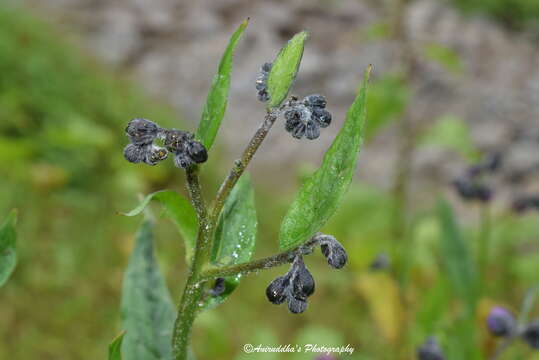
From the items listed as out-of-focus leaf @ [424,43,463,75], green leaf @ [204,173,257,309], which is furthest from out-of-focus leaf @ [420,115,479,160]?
green leaf @ [204,173,257,309]

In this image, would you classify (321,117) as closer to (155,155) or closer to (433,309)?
(155,155)

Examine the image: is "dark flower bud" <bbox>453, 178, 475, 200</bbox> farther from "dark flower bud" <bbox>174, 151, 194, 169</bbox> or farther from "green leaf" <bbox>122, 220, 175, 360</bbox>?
"dark flower bud" <bbox>174, 151, 194, 169</bbox>

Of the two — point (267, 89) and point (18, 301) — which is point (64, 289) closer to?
point (18, 301)

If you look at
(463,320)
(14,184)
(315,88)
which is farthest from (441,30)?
(463,320)

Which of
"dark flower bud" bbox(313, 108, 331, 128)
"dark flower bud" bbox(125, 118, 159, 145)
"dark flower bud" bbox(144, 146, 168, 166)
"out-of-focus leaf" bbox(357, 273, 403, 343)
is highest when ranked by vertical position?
"out-of-focus leaf" bbox(357, 273, 403, 343)

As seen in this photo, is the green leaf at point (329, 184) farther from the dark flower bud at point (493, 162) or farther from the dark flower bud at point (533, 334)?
the dark flower bud at point (493, 162)

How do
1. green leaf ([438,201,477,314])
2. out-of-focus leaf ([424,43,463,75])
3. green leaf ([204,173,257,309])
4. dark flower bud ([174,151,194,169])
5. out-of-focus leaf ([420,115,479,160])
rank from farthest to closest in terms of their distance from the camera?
out-of-focus leaf ([424,43,463,75]) → out-of-focus leaf ([420,115,479,160]) → green leaf ([438,201,477,314]) → green leaf ([204,173,257,309]) → dark flower bud ([174,151,194,169])
